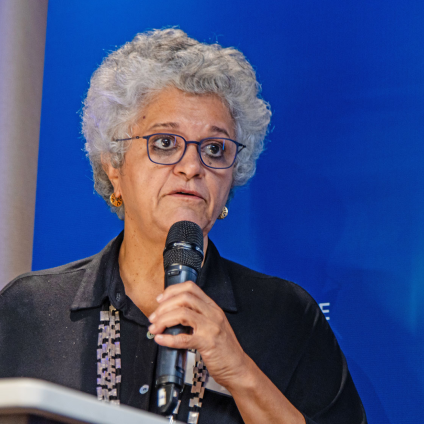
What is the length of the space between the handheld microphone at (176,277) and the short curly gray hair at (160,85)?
2.01ft

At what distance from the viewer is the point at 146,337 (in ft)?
5.42

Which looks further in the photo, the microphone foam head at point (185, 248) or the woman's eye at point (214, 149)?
the woman's eye at point (214, 149)

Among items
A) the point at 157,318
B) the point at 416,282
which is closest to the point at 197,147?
the point at 157,318

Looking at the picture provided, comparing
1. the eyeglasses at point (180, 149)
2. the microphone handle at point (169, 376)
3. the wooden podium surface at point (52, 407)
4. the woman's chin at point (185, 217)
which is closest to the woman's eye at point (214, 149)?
the eyeglasses at point (180, 149)

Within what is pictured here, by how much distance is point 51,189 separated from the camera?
2.34 metres

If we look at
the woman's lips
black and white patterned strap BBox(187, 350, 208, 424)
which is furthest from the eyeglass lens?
black and white patterned strap BBox(187, 350, 208, 424)

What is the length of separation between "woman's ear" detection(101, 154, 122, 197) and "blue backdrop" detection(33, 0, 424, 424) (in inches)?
15.5

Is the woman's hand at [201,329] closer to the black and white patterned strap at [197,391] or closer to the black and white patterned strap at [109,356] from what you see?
the black and white patterned strap at [197,391]

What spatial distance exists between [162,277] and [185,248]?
0.61 meters

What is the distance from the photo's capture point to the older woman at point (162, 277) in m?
→ 1.63

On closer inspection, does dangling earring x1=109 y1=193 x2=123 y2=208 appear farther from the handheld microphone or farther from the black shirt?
the handheld microphone

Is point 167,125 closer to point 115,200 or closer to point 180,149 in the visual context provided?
point 180,149

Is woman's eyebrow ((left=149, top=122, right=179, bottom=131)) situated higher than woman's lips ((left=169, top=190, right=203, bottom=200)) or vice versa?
woman's eyebrow ((left=149, top=122, right=179, bottom=131))

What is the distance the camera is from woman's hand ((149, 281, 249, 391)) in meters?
1.04
